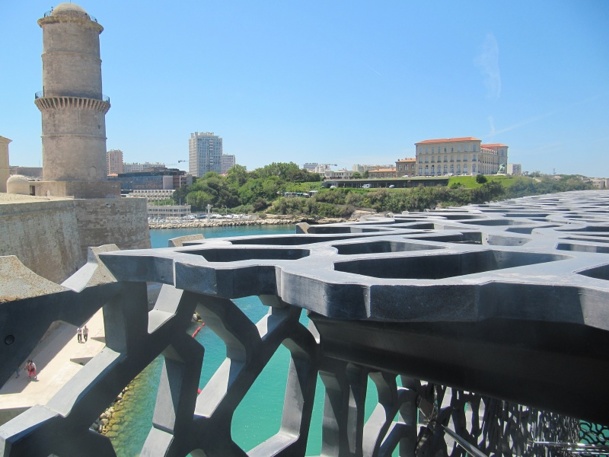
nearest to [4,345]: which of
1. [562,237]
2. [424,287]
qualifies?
[424,287]

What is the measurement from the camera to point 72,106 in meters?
19.5

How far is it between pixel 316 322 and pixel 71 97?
61.4 feet

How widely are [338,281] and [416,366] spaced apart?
1.23 meters

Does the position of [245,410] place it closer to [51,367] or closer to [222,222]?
[51,367]

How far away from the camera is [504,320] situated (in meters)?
2.54

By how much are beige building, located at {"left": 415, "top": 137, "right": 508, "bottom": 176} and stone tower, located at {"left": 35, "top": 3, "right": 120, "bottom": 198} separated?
188 ft

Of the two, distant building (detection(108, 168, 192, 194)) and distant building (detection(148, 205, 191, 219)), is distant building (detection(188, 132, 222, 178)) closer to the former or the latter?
distant building (detection(108, 168, 192, 194))

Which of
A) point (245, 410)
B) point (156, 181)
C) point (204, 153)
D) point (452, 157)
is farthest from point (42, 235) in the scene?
point (204, 153)

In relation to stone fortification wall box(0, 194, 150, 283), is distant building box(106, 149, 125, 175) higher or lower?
higher

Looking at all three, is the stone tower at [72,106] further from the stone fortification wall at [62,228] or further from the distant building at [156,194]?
the distant building at [156,194]

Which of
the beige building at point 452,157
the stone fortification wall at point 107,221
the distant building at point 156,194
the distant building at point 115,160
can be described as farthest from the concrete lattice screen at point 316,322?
the distant building at point 115,160

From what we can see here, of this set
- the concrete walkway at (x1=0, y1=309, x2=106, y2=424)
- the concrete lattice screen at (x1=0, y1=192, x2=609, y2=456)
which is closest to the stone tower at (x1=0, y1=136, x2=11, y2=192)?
the concrete walkway at (x1=0, y1=309, x2=106, y2=424)

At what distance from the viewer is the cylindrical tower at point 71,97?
1902 centimetres

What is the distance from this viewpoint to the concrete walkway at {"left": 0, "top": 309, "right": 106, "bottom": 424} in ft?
31.2
